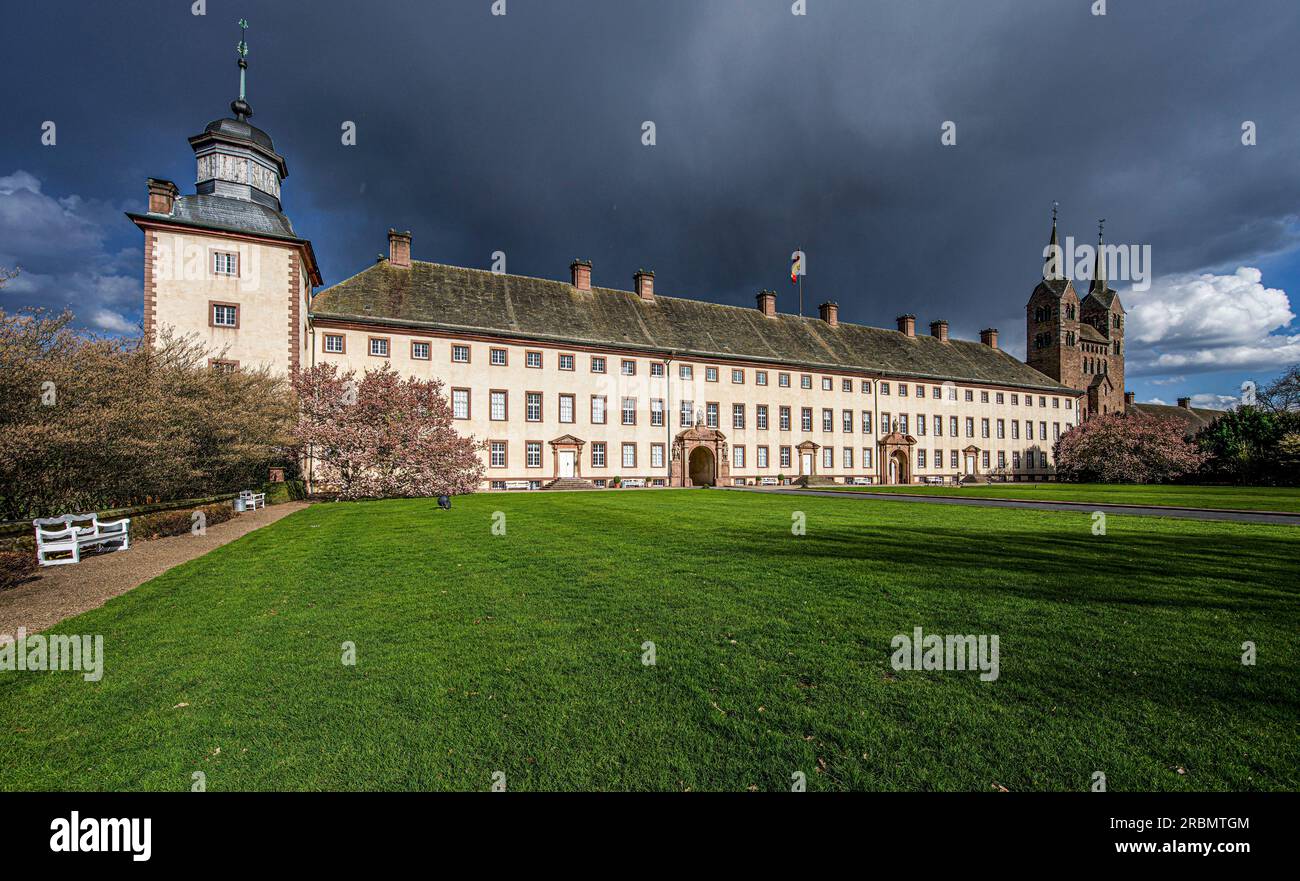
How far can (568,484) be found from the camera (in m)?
38.0

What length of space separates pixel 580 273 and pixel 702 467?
18859 millimetres

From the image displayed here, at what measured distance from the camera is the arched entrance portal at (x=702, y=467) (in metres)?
43.8

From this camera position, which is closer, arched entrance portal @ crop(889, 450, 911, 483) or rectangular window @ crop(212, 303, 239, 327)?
rectangular window @ crop(212, 303, 239, 327)

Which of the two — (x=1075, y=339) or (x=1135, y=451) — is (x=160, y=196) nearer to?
(x=1135, y=451)

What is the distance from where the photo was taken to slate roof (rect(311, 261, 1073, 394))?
36.4 metres

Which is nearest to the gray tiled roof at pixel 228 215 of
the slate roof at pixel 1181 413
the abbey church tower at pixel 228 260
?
the abbey church tower at pixel 228 260

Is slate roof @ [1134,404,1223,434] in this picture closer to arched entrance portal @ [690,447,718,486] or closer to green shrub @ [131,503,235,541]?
arched entrance portal @ [690,447,718,486]

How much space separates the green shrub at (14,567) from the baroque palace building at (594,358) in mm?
20048

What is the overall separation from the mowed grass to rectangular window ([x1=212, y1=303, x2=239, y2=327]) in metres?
26.5

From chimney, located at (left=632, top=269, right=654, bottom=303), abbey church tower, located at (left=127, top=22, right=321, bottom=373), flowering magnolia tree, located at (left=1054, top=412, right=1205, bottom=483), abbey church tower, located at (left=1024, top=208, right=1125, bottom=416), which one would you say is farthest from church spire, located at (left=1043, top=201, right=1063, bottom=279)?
abbey church tower, located at (left=127, top=22, right=321, bottom=373)

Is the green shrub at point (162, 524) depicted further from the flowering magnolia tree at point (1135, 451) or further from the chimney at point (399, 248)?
the flowering magnolia tree at point (1135, 451)
